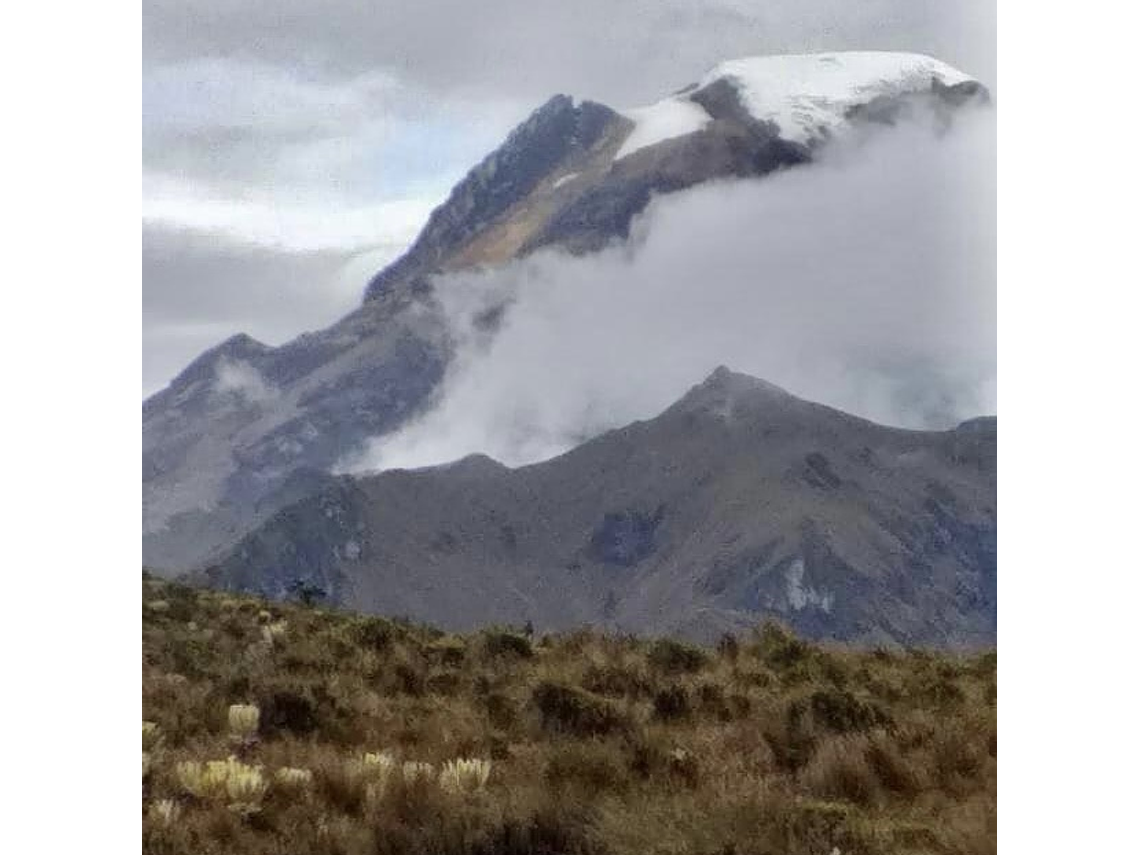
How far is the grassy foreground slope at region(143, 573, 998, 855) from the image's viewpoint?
243 inches

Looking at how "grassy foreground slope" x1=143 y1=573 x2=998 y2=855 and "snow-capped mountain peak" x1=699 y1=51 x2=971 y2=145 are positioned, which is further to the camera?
"snow-capped mountain peak" x1=699 y1=51 x2=971 y2=145

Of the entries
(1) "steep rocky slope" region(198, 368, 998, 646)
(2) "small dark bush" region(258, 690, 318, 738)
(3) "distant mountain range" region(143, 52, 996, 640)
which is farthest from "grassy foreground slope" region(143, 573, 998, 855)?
(1) "steep rocky slope" region(198, 368, 998, 646)

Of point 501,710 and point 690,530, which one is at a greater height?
point 690,530

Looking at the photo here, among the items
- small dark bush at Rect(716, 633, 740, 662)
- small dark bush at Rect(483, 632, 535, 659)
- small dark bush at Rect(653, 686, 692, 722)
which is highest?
small dark bush at Rect(483, 632, 535, 659)

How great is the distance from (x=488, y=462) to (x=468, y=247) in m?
46.1

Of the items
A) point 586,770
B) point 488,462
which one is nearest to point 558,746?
point 586,770

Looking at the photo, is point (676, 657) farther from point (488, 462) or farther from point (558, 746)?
point (488, 462)

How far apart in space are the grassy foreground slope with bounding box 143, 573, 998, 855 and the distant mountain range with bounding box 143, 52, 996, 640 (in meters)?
57.4

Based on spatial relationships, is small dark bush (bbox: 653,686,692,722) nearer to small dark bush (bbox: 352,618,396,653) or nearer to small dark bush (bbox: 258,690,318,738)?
small dark bush (bbox: 258,690,318,738)

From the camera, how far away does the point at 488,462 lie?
115188mm

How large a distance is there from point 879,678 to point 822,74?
118148mm

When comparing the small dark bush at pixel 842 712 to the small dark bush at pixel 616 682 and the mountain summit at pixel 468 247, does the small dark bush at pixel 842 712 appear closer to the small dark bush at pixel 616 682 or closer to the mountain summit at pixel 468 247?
the small dark bush at pixel 616 682
